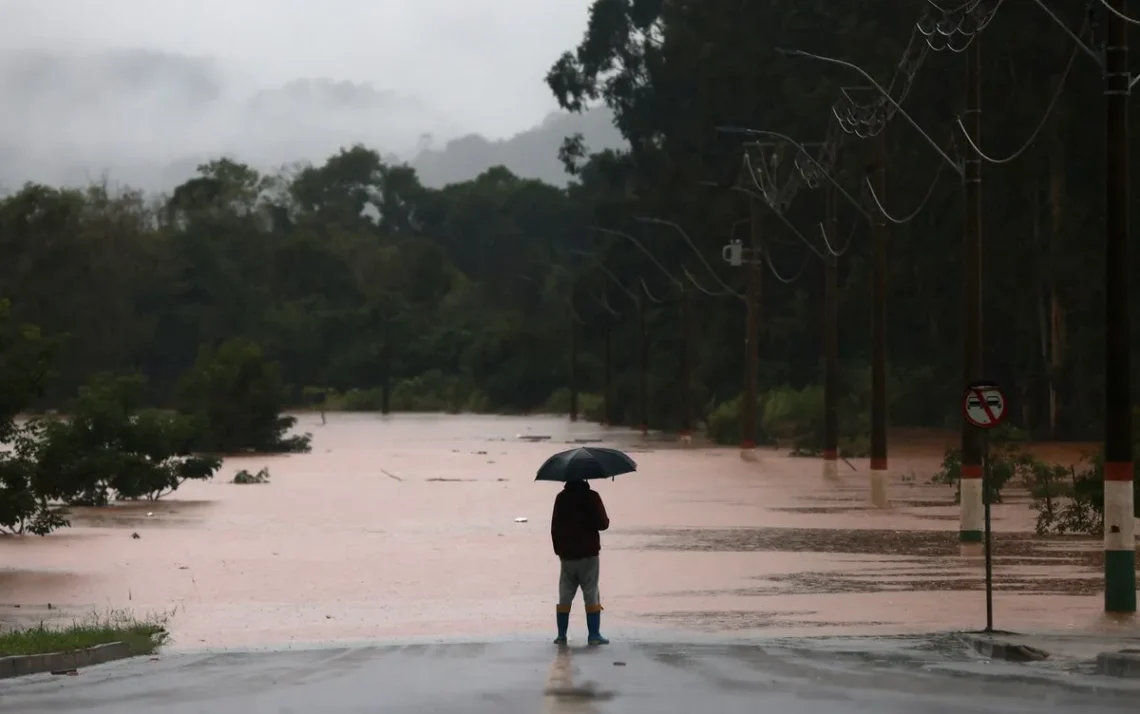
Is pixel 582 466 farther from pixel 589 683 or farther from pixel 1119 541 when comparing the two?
pixel 1119 541

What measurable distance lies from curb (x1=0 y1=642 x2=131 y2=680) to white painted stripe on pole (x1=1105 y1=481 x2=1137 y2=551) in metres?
9.73

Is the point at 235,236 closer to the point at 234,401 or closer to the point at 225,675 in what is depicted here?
the point at 234,401

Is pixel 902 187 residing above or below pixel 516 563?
above

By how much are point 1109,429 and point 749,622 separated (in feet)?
13.6

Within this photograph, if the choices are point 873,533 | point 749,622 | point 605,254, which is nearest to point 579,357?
point 605,254

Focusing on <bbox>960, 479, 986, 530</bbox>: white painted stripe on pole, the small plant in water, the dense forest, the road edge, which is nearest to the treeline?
the dense forest

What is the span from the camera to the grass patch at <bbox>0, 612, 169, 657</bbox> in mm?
18625

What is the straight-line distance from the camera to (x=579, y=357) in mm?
152875

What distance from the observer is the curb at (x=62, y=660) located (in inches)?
693

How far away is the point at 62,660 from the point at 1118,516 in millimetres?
10516

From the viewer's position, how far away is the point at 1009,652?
59.6ft

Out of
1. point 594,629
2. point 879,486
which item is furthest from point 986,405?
point 879,486

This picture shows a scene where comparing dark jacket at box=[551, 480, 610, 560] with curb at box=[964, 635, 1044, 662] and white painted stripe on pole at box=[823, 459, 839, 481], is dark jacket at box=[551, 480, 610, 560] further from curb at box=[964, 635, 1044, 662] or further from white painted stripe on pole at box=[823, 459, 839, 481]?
Answer: white painted stripe on pole at box=[823, 459, 839, 481]

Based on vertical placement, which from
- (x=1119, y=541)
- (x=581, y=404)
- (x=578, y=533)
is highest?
(x=581, y=404)
